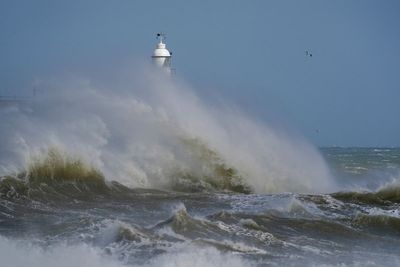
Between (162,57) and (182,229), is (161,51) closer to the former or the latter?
(162,57)

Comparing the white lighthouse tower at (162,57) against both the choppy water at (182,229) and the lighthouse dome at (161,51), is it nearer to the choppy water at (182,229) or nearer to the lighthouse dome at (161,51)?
the lighthouse dome at (161,51)

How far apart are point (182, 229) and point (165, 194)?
5.30 m

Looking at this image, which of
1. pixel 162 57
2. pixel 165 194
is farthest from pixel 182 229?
pixel 162 57

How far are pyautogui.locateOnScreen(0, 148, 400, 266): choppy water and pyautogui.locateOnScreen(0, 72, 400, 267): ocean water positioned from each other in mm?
26

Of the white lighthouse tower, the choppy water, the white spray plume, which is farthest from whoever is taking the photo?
the white lighthouse tower

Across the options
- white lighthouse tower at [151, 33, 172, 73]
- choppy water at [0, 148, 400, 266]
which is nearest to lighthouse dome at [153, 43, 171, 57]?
white lighthouse tower at [151, 33, 172, 73]

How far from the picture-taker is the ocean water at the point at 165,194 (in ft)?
27.2

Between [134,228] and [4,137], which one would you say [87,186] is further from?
[134,228]

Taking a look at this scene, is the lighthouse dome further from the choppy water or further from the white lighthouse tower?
the choppy water

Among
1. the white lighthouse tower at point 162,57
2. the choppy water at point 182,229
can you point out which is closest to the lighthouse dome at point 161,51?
the white lighthouse tower at point 162,57

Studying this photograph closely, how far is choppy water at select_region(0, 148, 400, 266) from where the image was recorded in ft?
25.6

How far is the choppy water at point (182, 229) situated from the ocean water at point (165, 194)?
26 mm

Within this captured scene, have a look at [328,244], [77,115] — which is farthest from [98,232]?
[77,115]

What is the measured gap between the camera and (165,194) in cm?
1466
